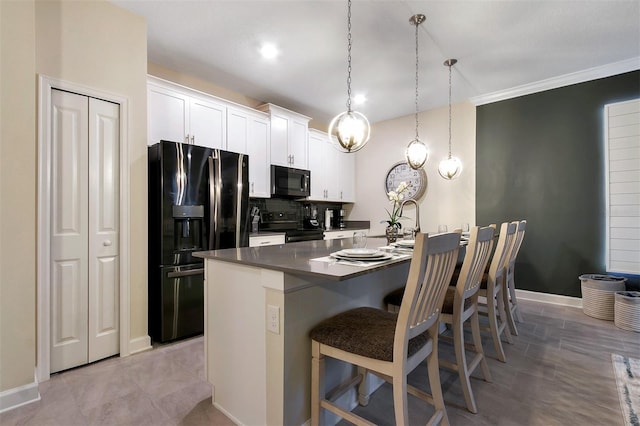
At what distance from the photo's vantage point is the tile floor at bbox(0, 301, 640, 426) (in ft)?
5.39

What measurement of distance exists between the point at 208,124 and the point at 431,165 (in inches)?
131

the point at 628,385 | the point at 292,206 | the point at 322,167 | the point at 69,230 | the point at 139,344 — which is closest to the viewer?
the point at 628,385

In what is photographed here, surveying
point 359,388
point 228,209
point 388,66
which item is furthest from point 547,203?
point 228,209

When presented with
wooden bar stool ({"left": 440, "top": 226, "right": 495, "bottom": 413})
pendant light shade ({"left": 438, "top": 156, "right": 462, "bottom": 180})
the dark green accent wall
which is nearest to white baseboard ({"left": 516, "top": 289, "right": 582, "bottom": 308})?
the dark green accent wall

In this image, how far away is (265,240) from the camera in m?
3.60

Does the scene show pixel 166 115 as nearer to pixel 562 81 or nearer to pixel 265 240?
pixel 265 240

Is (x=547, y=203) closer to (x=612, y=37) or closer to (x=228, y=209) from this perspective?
(x=612, y=37)

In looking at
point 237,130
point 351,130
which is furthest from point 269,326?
point 237,130

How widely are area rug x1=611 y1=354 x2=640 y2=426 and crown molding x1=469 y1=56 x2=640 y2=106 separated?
10.1ft

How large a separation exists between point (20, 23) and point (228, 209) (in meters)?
1.85

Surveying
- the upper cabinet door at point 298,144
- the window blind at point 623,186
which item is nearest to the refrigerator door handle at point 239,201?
the upper cabinet door at point 298,144

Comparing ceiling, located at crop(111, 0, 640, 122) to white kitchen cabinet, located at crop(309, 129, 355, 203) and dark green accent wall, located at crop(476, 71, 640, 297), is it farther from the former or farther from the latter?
white kitchen cabinet, located at crop(309, 129, 355, 203)

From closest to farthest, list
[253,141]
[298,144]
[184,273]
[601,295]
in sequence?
[184,273], [601,295], [253,141], [298,144]

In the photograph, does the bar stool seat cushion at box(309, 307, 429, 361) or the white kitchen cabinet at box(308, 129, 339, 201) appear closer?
the bar stool seat cushion at box(309, 307, 429, 361)
